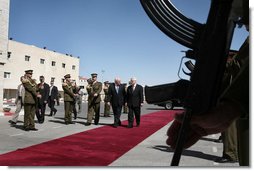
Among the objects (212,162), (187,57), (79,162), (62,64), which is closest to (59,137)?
(79,162)

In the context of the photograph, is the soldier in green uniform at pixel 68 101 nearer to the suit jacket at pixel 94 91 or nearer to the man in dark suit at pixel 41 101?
the suit jacket at pixel 94 91

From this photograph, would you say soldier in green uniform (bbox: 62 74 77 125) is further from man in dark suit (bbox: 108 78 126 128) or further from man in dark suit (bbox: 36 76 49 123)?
man in dark suit (bbox: 108 78 126 128)

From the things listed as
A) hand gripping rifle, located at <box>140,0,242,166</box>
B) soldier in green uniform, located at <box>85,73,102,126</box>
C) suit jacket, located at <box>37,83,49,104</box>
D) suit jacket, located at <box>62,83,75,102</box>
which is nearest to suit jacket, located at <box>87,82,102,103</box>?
soldier in green uniform, located at <box>85,73,102,126</box>

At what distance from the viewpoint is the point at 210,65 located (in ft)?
4.11

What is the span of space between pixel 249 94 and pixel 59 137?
7029 mm

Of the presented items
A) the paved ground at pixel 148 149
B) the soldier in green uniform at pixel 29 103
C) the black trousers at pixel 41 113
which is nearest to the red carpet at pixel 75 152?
the paved ground at pixel 148 149

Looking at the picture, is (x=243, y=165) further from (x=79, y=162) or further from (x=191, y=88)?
(x=79, y=162)

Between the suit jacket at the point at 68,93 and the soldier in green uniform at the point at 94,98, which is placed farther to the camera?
the suit jacket at the point at 68,93

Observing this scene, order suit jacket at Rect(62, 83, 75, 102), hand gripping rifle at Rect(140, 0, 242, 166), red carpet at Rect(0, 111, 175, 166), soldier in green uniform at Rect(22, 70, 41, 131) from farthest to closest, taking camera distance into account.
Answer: suit jacket at Rect(62, 83, 75, 102) < soldier in green uniform at Rect(22, 70, 41, 131) < red carpet at Rect(0, 111, 175, 166) < hand gripping rifle at Rect(140, 0, 242, 166)

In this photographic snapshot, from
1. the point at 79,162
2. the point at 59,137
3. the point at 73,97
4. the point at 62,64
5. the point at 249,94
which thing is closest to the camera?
the point at 249,94

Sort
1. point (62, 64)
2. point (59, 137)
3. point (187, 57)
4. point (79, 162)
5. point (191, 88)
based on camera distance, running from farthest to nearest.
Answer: point (62, 64) → point (59, 137) → point (79, 162) → point (187, 57) → point (191, 88)

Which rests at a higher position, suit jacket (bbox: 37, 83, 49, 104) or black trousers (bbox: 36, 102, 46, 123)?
suit jacket (bbox: 37, 83, 49, 104)

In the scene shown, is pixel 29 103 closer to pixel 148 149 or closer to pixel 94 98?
pixel 94 98

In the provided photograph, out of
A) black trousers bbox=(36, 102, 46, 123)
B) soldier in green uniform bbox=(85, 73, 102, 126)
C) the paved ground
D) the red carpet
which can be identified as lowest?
the red carpet
